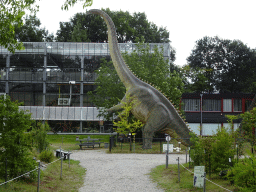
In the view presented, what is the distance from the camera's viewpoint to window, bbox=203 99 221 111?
123 feet

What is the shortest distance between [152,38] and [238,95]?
68.4 feet

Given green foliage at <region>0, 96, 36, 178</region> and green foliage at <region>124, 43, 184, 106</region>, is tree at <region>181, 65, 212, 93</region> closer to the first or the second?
green foliage at <region>124, 43, 184, 106</region>

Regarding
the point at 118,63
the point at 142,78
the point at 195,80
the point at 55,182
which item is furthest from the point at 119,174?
the point at 195,80

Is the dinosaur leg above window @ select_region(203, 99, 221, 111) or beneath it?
beneath

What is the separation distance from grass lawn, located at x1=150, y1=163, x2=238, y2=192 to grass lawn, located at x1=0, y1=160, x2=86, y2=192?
3084 mm

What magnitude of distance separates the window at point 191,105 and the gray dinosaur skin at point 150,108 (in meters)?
16.3

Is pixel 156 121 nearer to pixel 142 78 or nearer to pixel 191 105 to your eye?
pixel 142 78

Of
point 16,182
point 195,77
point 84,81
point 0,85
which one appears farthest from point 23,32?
point 16,182

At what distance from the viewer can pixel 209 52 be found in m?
54.2

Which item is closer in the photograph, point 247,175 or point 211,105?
point 247,175

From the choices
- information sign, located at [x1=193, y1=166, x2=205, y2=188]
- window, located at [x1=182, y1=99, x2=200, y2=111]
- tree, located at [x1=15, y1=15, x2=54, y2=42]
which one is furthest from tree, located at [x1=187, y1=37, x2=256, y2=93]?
information sign, located at [x1=193, y1=166, x2=205, y2=188]

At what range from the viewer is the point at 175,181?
1168 cm

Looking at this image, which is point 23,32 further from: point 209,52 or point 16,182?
point 16,182

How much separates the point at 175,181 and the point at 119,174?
2.61 metres
